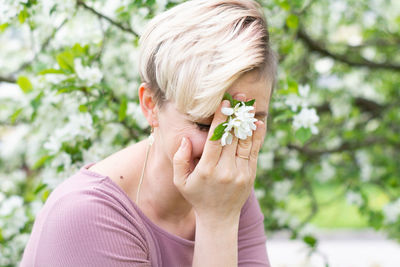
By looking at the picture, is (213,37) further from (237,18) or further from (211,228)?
(211,228)

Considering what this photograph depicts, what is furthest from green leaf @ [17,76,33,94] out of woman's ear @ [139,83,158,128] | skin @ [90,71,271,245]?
woman's ear @ [139,83,158,128]

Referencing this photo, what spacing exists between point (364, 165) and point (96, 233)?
3.43 metres

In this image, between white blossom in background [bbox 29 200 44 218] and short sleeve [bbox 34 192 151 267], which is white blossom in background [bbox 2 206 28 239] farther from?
short sleeve [bbox 34 192 151 267]

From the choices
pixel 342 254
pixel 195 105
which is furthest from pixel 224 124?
pixel 342 254

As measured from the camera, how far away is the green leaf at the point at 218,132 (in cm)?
158

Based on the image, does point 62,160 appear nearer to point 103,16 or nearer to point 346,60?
point 103,16

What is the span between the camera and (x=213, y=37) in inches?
62.9

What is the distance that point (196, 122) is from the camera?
1.67 meters

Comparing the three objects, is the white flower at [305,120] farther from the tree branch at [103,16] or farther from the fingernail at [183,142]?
the tree branch at [103,16]

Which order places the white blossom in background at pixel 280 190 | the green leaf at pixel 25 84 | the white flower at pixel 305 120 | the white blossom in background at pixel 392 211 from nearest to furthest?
the white flower at pixel 305 120, the green leaf at pixel 25 84, the white blossom in background at pixel 280 190, the white blossom in background at pixel 392 211

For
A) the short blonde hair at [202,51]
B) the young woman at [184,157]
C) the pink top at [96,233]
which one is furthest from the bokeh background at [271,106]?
the pink top at [96,233]

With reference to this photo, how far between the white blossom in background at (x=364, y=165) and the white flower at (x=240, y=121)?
3.07 m

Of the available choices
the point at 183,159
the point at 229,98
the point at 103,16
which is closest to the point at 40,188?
the point at 103,16

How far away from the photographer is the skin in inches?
65.8
